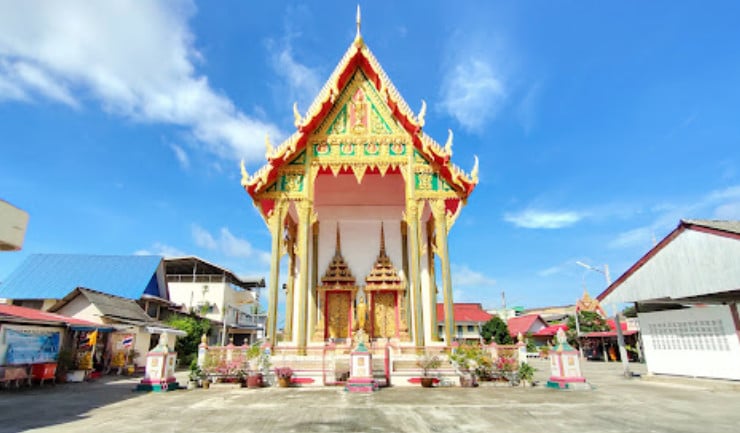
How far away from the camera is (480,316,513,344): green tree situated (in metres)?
29.2

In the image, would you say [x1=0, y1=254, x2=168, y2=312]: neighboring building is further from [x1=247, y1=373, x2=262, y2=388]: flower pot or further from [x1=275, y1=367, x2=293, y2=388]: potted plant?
[x1=275, y1=367, x2=293, y2=388]: potted plant

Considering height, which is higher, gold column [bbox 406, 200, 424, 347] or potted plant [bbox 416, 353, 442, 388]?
gold column [bbox 406, 200, 424, 347]

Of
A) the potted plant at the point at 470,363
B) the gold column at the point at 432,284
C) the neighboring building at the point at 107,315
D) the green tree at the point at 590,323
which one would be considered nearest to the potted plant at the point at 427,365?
the potted plant at the point at 470,363

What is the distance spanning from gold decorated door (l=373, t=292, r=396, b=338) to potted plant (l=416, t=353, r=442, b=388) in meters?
4.08

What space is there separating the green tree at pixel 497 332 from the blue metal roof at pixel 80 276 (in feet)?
73.6

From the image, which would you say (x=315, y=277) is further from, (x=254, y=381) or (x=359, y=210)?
(x=254, y=381)

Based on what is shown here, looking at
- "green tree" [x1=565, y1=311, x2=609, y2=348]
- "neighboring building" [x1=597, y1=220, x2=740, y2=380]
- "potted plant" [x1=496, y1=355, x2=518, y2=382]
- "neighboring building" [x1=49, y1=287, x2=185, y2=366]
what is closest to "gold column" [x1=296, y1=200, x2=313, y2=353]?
"potted plant" [x1=496, y1=355, x2=518, y2=382]

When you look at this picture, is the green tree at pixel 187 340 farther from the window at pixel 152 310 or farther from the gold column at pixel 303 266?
the gold column at pixel 303 266

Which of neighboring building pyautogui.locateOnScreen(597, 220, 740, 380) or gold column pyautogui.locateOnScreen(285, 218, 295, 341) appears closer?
neighboring building pyautogui.locateOnScreen(597, 220, 740, 380)

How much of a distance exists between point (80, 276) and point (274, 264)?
1813cm

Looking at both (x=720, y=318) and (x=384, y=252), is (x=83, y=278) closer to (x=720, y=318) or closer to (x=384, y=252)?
(x=384, y=252)

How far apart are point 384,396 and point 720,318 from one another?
8.77 metres

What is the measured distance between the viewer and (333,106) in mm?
14195

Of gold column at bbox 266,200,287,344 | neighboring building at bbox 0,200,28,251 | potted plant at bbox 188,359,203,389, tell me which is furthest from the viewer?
gold column at bbox 266,200,287,344
